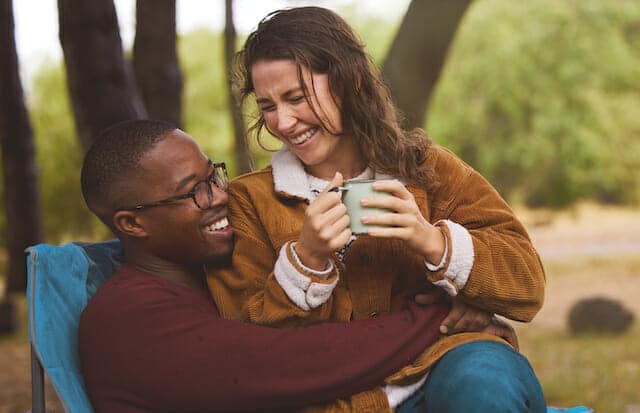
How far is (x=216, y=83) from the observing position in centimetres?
2445

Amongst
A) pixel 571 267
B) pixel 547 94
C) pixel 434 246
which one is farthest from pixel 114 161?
pixel 547 94

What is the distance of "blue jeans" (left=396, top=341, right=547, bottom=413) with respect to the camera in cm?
206

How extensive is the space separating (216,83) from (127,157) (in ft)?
73.9

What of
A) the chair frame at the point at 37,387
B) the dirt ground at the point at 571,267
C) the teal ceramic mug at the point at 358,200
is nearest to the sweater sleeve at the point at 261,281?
the teal ceramic mug at the point at 358,200

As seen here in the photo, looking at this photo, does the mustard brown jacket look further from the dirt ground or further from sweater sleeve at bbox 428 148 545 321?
the dirt ground

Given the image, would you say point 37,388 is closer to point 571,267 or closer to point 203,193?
point 203,193

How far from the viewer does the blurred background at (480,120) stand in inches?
213

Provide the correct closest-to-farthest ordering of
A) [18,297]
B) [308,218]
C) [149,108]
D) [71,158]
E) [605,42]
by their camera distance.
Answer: [308,218] < [149,108] < [18,297] < [71,158] < [605,42]

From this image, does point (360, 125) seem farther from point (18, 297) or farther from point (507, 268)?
point (18, 297)

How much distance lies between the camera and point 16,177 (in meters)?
9.61

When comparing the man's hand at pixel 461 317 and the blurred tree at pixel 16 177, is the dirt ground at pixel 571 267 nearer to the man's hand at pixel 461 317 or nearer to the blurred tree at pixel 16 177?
the blurred tree at pixel 16 177

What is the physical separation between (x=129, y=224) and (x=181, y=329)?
409 mm

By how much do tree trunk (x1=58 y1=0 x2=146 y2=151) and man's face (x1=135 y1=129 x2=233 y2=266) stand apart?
1810 millimetres

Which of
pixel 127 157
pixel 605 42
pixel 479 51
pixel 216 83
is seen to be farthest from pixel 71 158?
pixel 127 157
